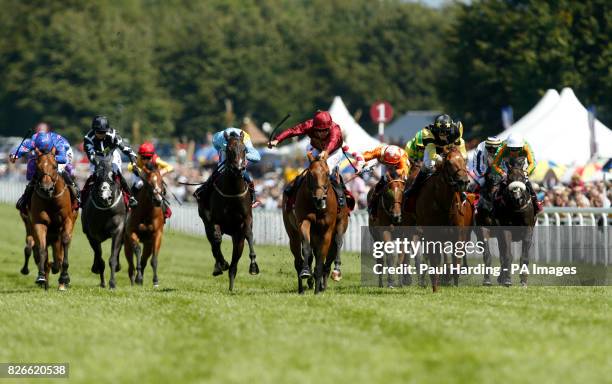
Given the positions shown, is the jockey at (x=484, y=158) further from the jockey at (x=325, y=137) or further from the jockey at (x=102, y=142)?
the jockey at (x=102, y=142)

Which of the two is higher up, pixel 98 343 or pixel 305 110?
pixel 305 110

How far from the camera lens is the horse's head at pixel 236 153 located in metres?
17.7

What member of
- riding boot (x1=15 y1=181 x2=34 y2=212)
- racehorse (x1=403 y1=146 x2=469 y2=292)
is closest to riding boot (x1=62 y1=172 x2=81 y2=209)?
riding boot (x1=15 y1=181 x2=34 y2=212)

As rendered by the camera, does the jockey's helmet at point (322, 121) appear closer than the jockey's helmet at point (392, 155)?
Yes

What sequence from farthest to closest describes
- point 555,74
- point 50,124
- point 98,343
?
point 50,124
point 555,74
point 98,343

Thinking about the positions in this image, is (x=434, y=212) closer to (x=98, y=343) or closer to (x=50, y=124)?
(x=98, y=343)

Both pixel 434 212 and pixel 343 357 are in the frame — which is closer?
pixel 343 357

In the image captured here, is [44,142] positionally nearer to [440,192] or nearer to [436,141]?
[436,141]

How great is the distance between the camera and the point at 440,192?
16984 millimetres

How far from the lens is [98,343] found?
38.9 feet

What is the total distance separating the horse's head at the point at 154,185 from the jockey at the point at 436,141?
4.99m

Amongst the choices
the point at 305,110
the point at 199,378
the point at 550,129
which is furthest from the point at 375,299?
the point at 305,110

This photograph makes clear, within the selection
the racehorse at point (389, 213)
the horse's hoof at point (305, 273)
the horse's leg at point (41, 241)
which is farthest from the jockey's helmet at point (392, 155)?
the horse's leg at point (41, 241)

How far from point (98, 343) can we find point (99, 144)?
7877 mm
